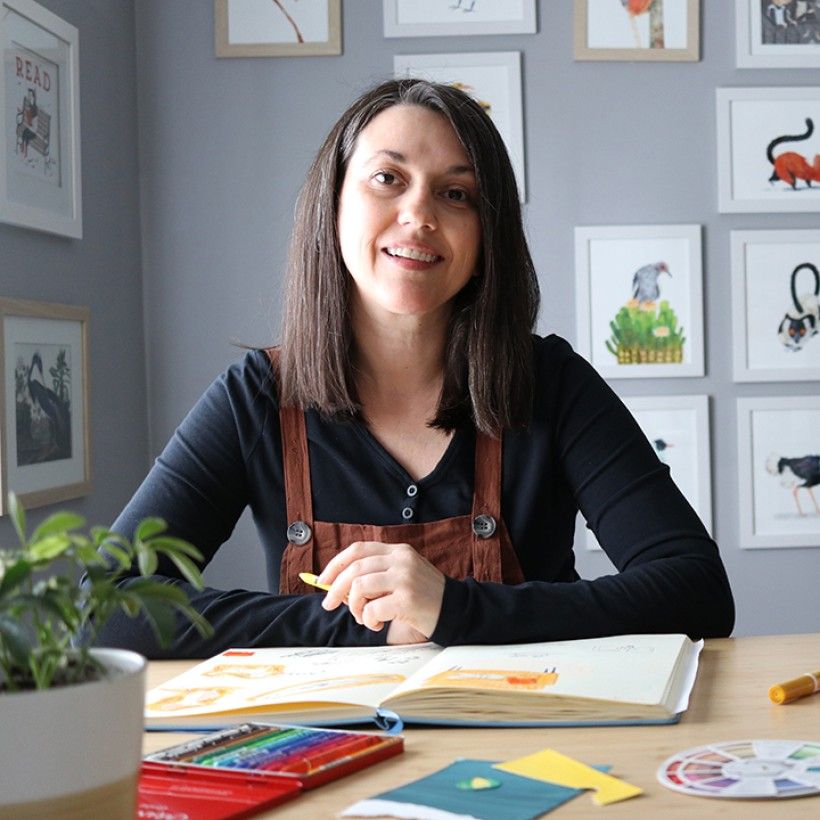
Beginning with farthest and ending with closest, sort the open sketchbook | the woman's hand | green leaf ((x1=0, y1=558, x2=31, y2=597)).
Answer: the woman's hand
the open sketchbook
green leaf ((x1=0, y1=558, x2=31, y2=597))

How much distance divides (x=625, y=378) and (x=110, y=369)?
123cm

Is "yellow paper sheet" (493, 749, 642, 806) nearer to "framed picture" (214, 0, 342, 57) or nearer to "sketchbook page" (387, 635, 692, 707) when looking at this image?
"sketchbook page" (387, 635, 692, 707)

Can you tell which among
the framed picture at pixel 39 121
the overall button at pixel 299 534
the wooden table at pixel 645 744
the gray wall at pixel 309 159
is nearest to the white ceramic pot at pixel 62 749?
the wooden table at pixel 645 744

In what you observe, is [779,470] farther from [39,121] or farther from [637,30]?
[39,121]

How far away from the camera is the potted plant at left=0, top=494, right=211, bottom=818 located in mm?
576

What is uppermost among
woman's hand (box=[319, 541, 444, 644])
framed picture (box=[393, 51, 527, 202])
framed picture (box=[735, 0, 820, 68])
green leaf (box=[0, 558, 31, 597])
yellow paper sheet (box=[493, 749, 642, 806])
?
framed picture (box=[735, 0, 820, 68])

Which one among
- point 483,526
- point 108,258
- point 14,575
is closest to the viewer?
point 14,575

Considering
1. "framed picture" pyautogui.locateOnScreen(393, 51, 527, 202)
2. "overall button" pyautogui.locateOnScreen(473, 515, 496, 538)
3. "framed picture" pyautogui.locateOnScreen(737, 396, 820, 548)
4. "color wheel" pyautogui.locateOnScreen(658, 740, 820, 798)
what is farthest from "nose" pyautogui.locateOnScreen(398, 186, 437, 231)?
"framed picture" pyautogui.locateOnScreen(737, 396, 820, 548)

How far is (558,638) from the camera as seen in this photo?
1361 mm

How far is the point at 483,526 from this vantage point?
169cm

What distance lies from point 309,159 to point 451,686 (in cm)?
230

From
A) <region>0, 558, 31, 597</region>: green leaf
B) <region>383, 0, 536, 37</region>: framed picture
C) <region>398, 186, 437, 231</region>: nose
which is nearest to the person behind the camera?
<region>0, 558, 31, 597</region>: green leaf

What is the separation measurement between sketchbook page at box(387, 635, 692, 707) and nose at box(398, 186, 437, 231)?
2.12 ft

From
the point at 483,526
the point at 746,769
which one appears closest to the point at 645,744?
the point at 746,769
